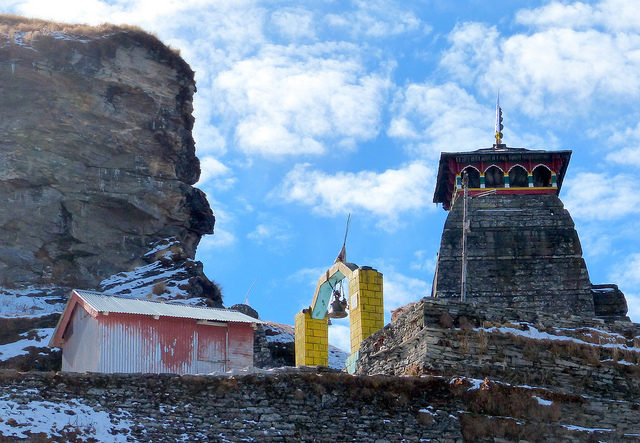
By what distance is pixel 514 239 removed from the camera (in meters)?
41.3

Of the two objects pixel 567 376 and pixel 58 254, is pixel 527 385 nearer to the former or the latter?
pixel 567 376

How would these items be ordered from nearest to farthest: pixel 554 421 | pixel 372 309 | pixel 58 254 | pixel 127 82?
pixel 554 421 → pixel 372 309 → pixel 58 254 → pixel 127 82

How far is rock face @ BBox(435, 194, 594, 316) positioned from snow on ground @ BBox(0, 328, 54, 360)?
14.1 meters

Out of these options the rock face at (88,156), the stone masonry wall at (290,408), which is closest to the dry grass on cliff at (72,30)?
the rock face at (88,156)

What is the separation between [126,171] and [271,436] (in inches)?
1243

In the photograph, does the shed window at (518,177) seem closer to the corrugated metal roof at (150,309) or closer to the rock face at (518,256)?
the rock face at (518,256)

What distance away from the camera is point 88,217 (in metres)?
49.6

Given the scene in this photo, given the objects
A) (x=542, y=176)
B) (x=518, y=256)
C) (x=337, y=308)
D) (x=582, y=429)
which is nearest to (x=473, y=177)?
(x=542, y=176)

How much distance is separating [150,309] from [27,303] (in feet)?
54.1

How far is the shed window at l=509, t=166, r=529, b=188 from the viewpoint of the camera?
43.0 m

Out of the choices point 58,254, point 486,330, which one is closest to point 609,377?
point 486,330

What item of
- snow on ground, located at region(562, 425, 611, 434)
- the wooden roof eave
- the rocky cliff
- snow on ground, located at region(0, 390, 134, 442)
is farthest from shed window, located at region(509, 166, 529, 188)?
snow on ground, located at region(0, 390, 134, 442)

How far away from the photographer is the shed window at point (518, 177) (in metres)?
43.0

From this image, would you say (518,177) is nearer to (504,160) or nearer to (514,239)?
(504,160)
